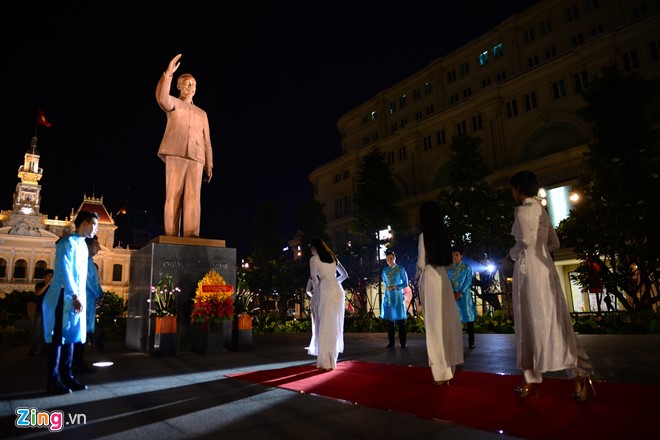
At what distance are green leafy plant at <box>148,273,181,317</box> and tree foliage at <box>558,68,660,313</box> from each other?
46.0 ft

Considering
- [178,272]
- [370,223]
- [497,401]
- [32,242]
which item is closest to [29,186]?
[32,242]

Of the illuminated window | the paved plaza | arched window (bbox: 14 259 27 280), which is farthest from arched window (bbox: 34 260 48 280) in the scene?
the paved plaza

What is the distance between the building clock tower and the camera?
65625mm

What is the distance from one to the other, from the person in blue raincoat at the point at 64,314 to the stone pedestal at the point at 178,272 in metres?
3.91

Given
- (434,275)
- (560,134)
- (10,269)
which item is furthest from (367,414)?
(10,269)

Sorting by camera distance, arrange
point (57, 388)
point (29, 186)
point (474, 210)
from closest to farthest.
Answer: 1. point (57, 388)
2. point (474, 210)
3. point (29, 186)

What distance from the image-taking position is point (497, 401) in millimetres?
3742

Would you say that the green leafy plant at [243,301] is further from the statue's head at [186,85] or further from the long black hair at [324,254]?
the statue's head at [186,85]

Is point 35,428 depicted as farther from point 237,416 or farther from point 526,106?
point 526,106

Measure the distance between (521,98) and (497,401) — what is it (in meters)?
30.8

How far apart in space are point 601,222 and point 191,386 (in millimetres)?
15020

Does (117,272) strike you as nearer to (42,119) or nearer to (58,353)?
(42,119)

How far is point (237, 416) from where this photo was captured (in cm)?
349

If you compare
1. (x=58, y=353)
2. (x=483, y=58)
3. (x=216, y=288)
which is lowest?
(x=58, y=353)
